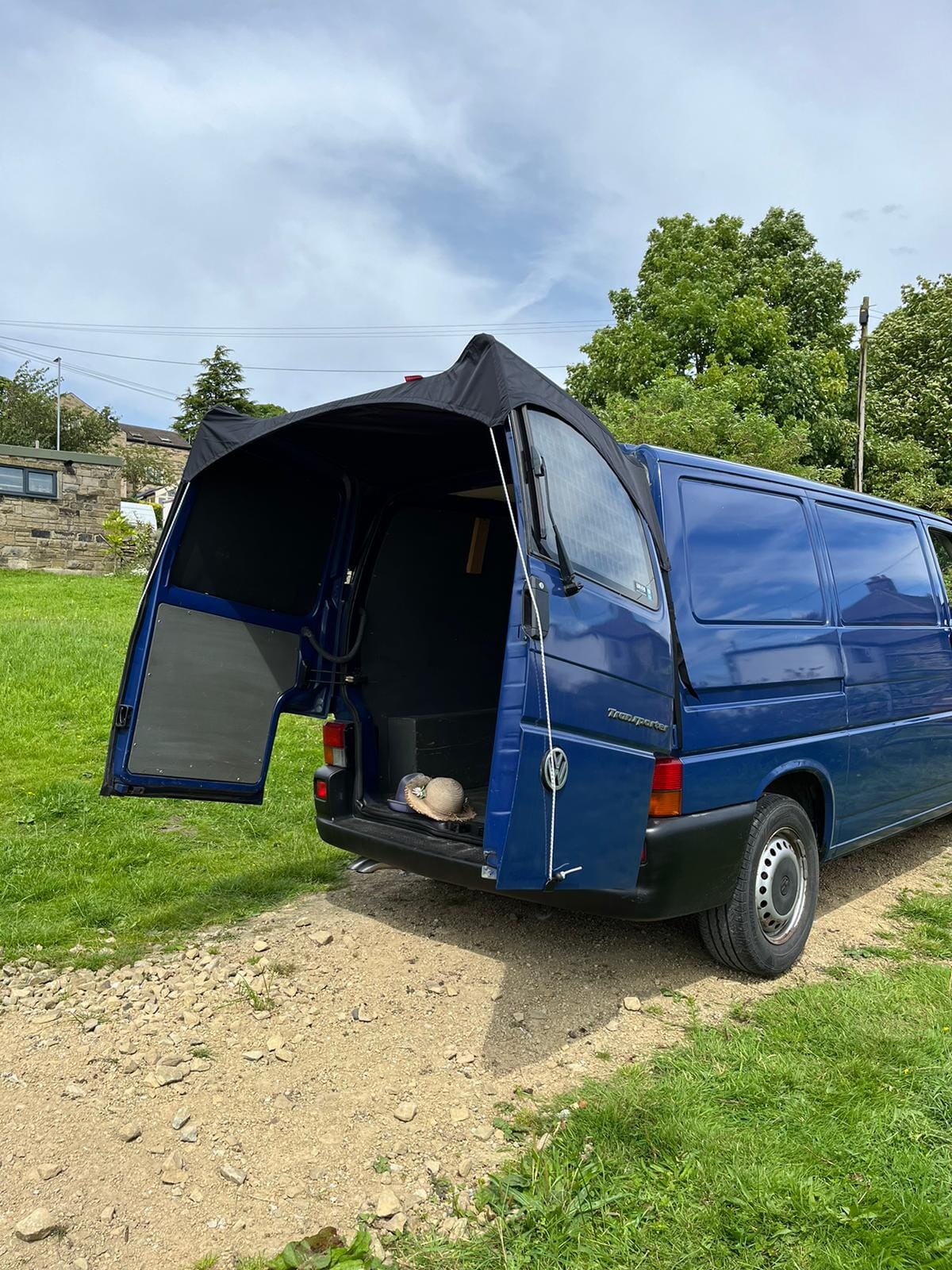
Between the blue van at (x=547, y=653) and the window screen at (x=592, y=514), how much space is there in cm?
1

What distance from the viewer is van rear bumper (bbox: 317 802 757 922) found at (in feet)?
11.9

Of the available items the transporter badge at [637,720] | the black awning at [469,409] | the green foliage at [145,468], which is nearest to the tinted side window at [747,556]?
the black awning at [469,409]

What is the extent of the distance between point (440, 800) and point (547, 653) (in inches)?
63.9

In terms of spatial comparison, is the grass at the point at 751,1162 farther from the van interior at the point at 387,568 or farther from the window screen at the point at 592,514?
the window screen at the point at 592,514

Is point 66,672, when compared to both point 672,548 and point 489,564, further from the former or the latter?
point 672,548

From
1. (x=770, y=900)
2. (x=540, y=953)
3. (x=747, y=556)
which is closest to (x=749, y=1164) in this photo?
(x=770, y=900)

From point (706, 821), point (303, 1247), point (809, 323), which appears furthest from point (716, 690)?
point (809, 323)

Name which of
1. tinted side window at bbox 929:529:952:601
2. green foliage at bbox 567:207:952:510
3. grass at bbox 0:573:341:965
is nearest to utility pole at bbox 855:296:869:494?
green foliage at bbox 567:207:952:510

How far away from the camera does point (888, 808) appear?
208 inches

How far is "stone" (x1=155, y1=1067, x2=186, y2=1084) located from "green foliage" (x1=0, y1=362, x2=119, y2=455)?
50.2 m

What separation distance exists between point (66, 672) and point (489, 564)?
679cm

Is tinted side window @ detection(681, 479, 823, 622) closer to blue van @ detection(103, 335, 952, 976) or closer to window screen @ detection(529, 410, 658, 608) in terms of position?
blue van @ detection(103, 335, 952, 976)

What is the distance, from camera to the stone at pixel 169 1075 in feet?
11.3

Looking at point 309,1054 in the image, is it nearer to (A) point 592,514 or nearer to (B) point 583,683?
(B) point 583,683
